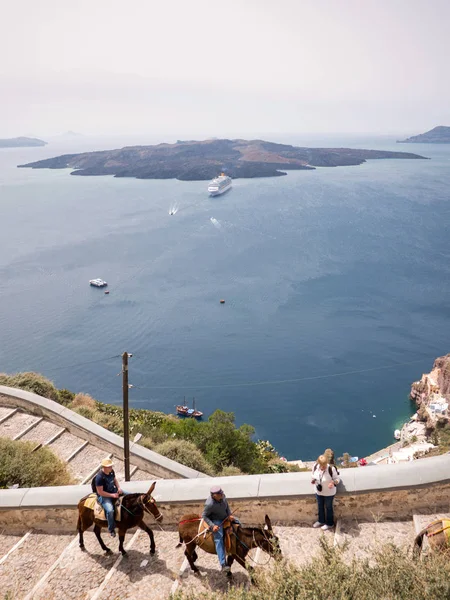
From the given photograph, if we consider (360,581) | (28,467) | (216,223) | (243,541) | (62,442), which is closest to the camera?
(360,581)

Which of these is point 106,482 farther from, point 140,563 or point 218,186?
point 218,186

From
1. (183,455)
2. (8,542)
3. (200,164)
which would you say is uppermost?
(8,542)

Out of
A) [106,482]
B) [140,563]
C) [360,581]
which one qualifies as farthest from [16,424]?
[360,581]

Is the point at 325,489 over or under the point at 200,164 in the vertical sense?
over

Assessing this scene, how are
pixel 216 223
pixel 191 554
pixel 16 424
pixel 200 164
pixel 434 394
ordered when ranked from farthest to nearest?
pixel 200 164 → pixel 216 223 → pixel 434 394 → pixel 16 424 → pixel 191 554

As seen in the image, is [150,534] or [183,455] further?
[183,455]
